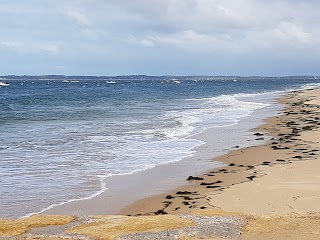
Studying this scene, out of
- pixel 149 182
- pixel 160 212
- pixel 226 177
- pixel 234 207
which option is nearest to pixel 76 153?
pixel 149 182

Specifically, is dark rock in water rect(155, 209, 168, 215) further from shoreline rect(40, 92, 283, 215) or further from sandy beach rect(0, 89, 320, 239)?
shoreline rect(40, 92, 283, 215)

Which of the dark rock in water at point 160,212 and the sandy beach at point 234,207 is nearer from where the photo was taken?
the sandy beach at point 234,207

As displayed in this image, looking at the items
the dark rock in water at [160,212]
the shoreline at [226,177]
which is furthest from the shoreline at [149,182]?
the dark rock in water at [160,212]

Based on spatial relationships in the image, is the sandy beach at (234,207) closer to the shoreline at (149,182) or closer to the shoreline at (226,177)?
the shoreline at (226,177)

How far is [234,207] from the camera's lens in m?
11.3

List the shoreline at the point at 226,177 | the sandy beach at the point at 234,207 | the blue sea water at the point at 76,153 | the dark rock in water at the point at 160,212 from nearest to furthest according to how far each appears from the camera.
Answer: the sandy beach at the point at 234,207
the dark rock in water at the point at 160,212
the shoreline at the point at 226,177
the blue sea water at the point at 76,153

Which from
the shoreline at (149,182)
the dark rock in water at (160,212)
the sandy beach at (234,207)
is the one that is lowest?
the shoreline at (149,182)

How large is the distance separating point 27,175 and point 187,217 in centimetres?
764

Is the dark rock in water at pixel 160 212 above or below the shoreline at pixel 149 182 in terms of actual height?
above

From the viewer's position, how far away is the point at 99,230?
8.47 meters

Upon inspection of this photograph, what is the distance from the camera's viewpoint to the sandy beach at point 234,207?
8.30m

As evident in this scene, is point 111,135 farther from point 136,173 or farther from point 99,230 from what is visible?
point 99,230

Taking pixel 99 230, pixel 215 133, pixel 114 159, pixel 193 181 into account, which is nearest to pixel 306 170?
pixel 193 181

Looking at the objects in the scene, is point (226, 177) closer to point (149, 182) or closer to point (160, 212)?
point (149, 182)
